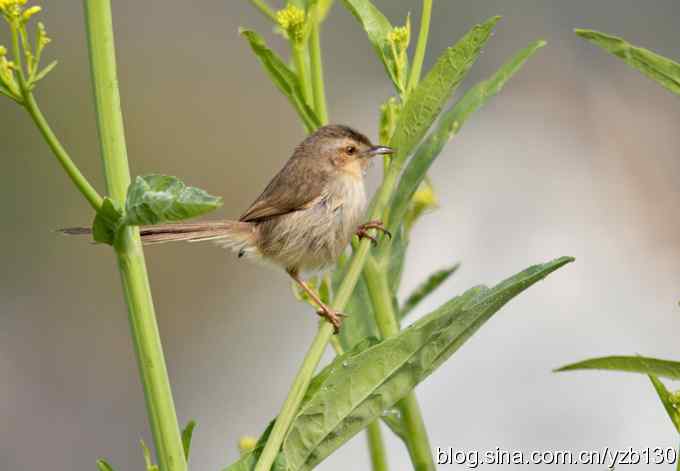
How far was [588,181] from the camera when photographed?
21.7ft

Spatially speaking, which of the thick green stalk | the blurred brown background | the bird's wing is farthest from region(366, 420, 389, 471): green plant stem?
the blurred brown background

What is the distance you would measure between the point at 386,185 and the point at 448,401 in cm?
328

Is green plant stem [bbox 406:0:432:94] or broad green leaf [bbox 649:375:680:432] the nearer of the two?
broad green leaf [bbox 649:375:680:432]

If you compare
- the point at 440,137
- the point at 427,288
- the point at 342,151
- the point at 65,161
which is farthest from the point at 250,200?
the point at 65,161

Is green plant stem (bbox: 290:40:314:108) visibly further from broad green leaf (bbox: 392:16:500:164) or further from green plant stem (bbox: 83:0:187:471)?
green plant stem (bbox: 83:0:187:471)

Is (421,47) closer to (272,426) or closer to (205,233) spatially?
(272,426)

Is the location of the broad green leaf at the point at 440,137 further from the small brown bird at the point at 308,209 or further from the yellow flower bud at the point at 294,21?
the small brown bird at the point at 308,209

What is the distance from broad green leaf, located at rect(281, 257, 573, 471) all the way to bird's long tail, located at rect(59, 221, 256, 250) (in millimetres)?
1171

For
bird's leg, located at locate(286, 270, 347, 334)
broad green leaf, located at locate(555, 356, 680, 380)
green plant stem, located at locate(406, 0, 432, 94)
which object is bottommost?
broad green leaf, located at locate(555, 356, 680, 380)

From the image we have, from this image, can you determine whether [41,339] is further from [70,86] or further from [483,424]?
[483,424]

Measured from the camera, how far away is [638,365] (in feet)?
6.70

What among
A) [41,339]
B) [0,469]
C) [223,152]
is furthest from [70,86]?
[0,469]

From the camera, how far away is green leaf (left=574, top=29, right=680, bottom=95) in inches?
84.9

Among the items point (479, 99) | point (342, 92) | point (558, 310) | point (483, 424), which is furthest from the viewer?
point (342, 92)
